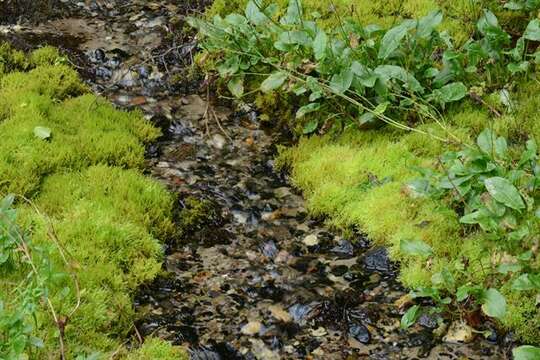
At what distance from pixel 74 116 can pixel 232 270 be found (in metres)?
3.42

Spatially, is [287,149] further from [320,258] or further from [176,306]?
[176,306]

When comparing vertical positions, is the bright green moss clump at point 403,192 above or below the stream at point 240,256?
above

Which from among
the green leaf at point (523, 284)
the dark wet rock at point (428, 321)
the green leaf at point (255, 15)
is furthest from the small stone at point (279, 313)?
the green leaf at point (255, 15)

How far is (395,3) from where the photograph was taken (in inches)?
351

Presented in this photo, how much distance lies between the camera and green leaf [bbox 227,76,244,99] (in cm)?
815

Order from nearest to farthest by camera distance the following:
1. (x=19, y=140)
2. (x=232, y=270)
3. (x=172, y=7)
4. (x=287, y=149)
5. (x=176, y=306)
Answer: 1. (x=176, y=306)
2. (x=232, y=270)
3. (x=19, y=140)
4. (x=287, y=149)
5. (x=172, y=7)

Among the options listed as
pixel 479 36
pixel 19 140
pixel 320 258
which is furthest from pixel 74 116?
pixel 479 36

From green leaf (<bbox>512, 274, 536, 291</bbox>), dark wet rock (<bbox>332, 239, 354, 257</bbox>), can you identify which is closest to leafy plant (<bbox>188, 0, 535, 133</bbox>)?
dark wet rock (<bbox>332, 239, 354, 257</bbox>)

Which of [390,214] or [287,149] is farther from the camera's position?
[287,149]

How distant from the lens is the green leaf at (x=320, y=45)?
23.2 ft

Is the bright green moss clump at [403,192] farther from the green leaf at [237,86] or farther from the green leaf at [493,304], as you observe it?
the green leaf at [237,86]

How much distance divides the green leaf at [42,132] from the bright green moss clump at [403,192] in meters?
2.90

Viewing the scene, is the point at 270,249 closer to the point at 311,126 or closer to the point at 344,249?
the point at 344,249

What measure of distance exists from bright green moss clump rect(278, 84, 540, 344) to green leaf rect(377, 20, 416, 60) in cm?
97
